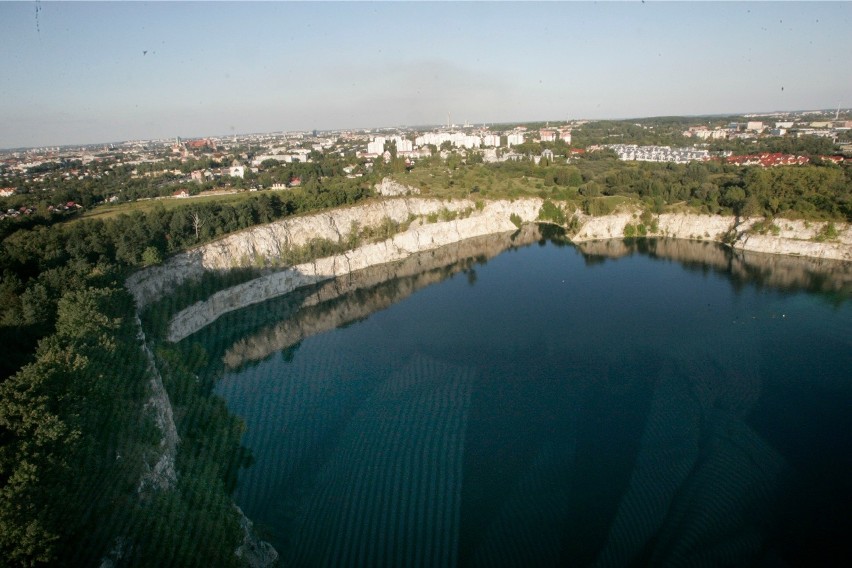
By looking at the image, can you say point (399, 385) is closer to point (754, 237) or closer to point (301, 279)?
point (301, 279)

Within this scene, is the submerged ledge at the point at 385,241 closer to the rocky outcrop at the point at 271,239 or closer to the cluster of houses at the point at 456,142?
the rocky outcrop at the point at 271,239

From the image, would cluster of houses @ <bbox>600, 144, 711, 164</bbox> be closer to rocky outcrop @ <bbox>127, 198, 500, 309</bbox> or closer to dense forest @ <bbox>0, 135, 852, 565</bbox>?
dense forest @ <bbox>0, 135, 852, 565</bbox>

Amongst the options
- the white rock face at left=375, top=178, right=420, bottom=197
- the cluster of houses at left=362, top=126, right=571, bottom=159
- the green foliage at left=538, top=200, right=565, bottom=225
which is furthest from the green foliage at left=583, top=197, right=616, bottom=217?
the cluster of houses at left=362, top=126, right=571, bottom=159

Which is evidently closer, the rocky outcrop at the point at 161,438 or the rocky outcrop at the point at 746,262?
the rocky outcrop at the point at 161,438

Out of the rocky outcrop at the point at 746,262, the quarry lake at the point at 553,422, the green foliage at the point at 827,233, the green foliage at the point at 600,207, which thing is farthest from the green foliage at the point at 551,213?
the green foliage at the point at 827,233

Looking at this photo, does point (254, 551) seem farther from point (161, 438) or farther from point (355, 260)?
point (355, 260)

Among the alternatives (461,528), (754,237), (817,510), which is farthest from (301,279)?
(754,237)
